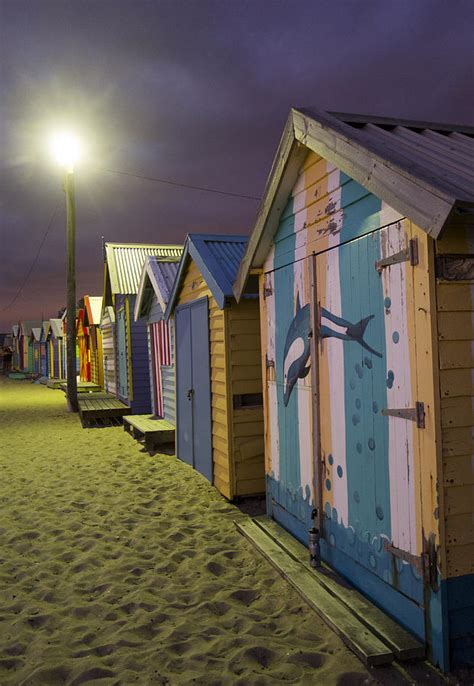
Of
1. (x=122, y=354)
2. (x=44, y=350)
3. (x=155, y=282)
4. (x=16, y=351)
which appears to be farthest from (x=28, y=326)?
(x=155, y=282)

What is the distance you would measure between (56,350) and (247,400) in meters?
29.7

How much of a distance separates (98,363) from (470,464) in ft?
66.0

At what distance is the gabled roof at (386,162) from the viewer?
9.68 feet

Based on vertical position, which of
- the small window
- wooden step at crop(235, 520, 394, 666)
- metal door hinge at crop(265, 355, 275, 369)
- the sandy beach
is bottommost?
the sandy beach

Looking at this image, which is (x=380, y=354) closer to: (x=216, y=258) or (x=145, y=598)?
(x=145, y=598)

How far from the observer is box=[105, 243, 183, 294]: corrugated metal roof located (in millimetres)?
15438

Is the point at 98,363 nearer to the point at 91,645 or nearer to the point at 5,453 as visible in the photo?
the point at 5,453

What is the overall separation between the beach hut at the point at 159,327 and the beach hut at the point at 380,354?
5.69 m

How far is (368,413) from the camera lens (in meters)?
3.88

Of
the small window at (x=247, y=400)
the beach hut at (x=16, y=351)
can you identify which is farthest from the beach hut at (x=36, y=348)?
the small window at (x=247, y=400)

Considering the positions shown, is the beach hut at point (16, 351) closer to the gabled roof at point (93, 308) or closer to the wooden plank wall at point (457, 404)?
the gabled roof at point (93, 308)

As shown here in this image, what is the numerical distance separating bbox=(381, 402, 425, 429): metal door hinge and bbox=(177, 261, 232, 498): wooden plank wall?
3535 millimetres

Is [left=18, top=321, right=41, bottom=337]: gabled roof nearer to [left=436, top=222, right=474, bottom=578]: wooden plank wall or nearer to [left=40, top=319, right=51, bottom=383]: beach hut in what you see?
[left=40, top=319, right=51, bottom=383]: beach hut

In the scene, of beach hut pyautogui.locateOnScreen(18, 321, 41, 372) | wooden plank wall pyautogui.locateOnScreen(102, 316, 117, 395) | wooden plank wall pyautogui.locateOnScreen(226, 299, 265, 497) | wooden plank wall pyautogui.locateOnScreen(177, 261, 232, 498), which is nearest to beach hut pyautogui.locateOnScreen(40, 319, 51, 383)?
beach hut pyautogui.locateOnScreen(18, 321, 41, 372)
